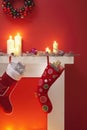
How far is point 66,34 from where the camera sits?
2.59 m

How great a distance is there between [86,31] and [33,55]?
2.27ft

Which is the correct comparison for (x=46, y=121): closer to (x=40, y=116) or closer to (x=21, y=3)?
(x=40, y=116)

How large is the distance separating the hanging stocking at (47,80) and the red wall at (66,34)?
422 mm

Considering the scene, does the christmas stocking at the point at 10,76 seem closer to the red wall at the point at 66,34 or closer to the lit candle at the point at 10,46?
the lit candle at the point at 10,46

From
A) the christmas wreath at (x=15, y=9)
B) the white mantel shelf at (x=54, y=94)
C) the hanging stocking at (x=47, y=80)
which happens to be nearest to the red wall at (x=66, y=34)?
the christmas wreath at (x=15, y=9)

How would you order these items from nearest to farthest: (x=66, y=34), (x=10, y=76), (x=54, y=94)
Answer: (x=10, y=76), (x=54, y=94), (x=66, y=34)

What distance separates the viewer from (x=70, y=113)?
262 cm

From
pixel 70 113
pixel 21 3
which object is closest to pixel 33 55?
pixel 21 3

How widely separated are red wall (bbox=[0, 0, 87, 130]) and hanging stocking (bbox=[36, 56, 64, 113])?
1.39 ft

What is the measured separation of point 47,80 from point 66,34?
0.64m

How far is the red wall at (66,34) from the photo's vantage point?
256 cm

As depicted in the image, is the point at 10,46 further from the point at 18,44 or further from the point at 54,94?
the point at 54,94

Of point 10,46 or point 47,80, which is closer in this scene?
point 47,80

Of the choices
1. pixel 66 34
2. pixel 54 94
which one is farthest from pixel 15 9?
pixel 54 94
